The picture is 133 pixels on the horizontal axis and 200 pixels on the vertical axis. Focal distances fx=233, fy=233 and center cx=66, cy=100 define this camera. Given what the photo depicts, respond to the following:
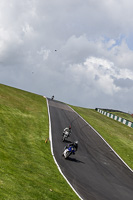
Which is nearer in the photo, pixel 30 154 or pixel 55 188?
pixel 55 188

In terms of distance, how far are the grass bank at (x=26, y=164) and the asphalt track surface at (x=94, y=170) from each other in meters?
1.04

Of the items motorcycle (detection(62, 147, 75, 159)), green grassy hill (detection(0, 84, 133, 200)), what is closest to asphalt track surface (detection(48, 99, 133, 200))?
motorcycle (detection(62, 147, 75, 159))

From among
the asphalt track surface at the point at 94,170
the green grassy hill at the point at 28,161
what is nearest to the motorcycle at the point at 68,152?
the asphalt track surface at the point at 94,170

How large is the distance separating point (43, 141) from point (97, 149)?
20.2 ft

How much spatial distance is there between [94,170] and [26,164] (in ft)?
19.8

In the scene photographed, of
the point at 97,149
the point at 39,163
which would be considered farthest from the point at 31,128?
the point at 39,163

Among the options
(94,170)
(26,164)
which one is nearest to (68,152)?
(94,170)

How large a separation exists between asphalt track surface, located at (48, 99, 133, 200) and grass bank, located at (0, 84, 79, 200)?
1.04m

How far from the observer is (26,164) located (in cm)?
1523

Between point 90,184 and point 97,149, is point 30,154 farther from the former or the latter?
point 97,149

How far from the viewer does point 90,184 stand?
15.3 m

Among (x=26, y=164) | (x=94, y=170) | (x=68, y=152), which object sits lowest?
(x=94, y=170)

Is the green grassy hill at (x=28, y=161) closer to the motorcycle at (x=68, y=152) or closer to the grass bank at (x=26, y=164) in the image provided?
the grass bank at (x=26, y=164)

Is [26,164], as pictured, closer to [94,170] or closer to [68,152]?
[68,152]
